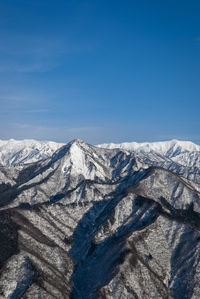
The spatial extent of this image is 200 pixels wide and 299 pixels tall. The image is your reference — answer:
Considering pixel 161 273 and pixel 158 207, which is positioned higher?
pixel 158 207

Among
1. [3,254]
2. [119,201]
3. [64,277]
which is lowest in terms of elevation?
[64,277]

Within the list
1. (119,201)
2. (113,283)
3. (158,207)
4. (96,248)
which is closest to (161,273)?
(113,283)

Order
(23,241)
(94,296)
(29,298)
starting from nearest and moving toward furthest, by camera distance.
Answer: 1. (29,298)
2. (94,296)
3. (23,241)

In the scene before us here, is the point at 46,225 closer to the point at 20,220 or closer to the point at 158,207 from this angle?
the point at 20,220

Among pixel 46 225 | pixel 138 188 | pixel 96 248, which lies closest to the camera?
pixel 96 248

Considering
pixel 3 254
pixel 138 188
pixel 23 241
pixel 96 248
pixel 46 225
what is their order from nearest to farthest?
pixel 3 254 → pixel 23 241 → pixel 96 248 → pixel 46 225 → pixel 138 188

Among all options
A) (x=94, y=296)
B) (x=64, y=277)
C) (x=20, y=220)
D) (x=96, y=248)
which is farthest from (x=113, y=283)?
(x=20, y=220)

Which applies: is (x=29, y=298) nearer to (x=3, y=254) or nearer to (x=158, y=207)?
(x=3, y=254)

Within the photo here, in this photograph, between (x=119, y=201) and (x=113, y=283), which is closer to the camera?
(x=113, y=283)

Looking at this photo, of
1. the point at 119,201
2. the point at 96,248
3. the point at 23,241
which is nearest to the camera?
the point at 23,241
